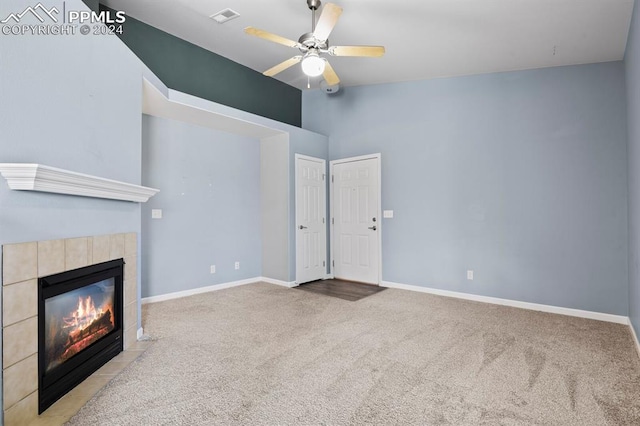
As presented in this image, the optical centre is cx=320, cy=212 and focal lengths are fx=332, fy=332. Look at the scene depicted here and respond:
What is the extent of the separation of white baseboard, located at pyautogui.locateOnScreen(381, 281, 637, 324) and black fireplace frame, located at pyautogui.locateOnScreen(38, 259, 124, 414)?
3.61m

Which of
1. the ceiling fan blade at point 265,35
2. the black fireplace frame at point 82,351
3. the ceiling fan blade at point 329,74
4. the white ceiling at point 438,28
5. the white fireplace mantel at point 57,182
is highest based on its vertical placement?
the white ceiling at point 438,28

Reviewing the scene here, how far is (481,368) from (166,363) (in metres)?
2.31

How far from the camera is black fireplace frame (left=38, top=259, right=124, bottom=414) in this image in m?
1.84

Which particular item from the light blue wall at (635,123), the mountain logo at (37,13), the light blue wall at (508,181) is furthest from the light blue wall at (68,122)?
the light blue wall at (635,123)

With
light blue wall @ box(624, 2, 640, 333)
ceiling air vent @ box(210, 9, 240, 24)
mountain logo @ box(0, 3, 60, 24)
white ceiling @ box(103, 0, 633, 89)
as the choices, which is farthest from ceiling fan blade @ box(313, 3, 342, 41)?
light blue wall @ box(624, 2, 640, 333)

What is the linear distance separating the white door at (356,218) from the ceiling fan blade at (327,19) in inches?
102

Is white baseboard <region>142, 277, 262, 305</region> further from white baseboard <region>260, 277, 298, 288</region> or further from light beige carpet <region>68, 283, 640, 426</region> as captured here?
light beige carpet <region>68, 283, 640, 426</region>

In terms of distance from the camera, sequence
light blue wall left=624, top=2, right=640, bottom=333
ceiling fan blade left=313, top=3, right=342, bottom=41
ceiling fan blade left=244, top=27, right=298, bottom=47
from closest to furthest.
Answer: ceiling fan blade left=313, top=3, right=342, bottom=41
light blue wall left=624, top=2, right=640, bottom=333
ceiling fan blade left=244, top=27, right=298, bottom=47

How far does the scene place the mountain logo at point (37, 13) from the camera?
1665 mm

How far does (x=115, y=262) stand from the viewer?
2.57 m

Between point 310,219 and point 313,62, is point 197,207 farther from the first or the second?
point 313,62

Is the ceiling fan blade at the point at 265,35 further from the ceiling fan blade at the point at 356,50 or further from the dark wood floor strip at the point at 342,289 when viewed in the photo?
the dark wood floor strip at the point at 342,289

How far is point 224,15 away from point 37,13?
2044 mm

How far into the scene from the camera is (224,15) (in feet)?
11.5
